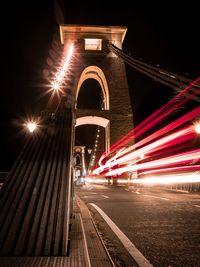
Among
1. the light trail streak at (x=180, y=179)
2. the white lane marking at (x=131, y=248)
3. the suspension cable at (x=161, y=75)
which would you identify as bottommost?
the white lane marking at (x=131, y=248)

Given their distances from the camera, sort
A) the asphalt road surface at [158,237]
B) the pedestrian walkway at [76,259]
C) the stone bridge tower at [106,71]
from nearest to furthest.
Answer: the pedestrian walkway at [76,259]
the asphalt road surface at [158,237]
the stone bridge tower at [106,71]

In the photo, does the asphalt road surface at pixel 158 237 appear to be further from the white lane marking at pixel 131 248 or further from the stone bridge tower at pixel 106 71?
the stone bridge tower at pixel 106 71

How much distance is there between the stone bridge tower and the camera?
1228 inches

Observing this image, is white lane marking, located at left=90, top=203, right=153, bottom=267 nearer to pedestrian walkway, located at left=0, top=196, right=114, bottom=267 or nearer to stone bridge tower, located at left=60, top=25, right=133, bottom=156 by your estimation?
pedestrian walkway, located at left=0, top=196, right=114, bottom=267

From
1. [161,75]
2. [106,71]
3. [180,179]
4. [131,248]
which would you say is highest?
[106,71]

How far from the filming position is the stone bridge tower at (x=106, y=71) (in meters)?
31.2

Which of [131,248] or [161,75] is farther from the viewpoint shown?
[161,75]

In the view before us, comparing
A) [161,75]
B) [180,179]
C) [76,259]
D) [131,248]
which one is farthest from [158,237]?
[161,75]

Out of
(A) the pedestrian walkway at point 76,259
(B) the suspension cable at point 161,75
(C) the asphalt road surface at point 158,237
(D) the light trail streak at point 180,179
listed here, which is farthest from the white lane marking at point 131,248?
(D) the light trail streak at point 180,179

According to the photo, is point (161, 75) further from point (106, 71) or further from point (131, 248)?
point (106, 71)

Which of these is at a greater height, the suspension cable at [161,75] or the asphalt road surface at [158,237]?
the suspension cable at [161,75]

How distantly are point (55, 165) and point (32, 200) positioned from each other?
0.93m

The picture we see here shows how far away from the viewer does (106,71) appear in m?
34.3

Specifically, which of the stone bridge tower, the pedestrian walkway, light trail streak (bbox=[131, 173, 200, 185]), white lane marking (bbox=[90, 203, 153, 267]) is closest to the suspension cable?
the stone bridge tower
